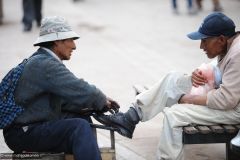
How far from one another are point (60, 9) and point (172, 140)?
11.2 metres

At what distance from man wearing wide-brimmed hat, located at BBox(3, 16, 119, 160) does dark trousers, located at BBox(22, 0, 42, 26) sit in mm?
8531

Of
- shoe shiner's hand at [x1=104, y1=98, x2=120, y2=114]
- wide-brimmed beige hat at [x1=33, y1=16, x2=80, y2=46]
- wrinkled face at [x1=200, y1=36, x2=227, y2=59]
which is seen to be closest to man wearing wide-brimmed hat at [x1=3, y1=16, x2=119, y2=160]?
wide-brimmed beige hat at [x1=33, y1=16, x2=80, y2=46]

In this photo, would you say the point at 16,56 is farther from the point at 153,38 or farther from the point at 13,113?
the point at 13,113

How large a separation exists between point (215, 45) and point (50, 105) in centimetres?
153

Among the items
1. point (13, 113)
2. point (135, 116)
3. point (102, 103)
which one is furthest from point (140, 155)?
point (13, 113)

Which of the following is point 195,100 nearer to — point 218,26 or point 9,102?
point 218,26

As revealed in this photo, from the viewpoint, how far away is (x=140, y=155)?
5719 mm

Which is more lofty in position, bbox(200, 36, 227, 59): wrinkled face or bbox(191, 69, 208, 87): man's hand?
bbox(200, 36, 227, 59): wrinkled face

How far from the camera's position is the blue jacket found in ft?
14.4

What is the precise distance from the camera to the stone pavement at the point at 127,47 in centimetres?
→ 628

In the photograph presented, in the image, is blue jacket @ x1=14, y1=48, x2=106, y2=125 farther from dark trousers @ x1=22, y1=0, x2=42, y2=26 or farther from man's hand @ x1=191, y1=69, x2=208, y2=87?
dark trousers @ x1=22, y1=0, x2=42, y2=26

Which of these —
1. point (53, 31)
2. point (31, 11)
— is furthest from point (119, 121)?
point (31, 11)

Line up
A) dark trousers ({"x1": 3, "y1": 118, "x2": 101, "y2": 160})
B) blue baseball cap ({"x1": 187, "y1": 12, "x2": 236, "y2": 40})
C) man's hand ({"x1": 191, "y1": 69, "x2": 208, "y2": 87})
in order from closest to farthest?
dark trousers ({"x1": 3, "y1": 118, "x2": 101, "y2": 160}) < blue baseball cap ({"x1": 187, "y1": 12, "x2": 236, "y2": 40}) < man's hand ({"x1": 191, "y1": 69, "x2": 208, "y2": 87})

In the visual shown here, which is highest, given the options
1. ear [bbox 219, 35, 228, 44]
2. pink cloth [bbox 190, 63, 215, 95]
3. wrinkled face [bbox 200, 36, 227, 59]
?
ear [bbox 219, 35, 228, 44]
